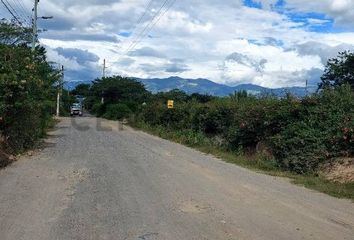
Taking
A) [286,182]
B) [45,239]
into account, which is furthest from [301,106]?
[45,239]

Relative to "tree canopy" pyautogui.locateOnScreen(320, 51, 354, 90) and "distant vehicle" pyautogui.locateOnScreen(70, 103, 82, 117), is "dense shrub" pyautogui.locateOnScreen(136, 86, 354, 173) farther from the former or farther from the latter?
"distant vehicle" pyautogui.locateOnScreen(70, 103, 82, 117)

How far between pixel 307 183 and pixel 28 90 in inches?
434

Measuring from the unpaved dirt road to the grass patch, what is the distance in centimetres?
58

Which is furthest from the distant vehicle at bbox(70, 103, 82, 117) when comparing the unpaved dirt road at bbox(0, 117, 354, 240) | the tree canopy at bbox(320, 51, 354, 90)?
the unpaved dirt road at bbox(0, 117, 354, 240)

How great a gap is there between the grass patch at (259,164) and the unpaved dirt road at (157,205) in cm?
58

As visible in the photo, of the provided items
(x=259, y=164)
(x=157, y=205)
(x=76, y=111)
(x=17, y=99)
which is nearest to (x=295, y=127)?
(x=259, y=164)

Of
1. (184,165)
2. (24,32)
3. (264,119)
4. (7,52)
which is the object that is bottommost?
(184,165)

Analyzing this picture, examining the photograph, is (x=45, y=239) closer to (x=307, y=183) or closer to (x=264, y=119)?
(x=307, y=183)

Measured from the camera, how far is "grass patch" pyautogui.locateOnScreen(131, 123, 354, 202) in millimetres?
12797

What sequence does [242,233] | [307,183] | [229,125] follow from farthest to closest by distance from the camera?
1. [229,125]
2. [307,183]
3. [242,233]

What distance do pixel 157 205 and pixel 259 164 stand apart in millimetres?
8907

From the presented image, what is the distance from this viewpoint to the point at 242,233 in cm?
792

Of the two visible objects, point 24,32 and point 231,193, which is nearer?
point 231,193

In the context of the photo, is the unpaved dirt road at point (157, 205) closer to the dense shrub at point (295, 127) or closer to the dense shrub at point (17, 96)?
the dense shrub at point (295, 127)
